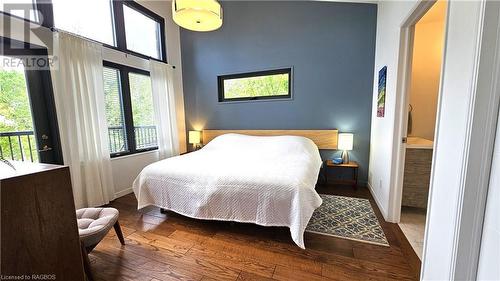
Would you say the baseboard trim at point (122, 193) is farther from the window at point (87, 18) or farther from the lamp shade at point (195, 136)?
the window at point (87, 18)

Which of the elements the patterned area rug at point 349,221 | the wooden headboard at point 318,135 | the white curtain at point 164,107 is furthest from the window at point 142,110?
the patterned area rug at point 349,221

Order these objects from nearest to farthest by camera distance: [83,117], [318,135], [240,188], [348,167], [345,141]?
1. [240,188]
2. [83,117]
3. [345,141]
4. [348,167]
5. [318,135]

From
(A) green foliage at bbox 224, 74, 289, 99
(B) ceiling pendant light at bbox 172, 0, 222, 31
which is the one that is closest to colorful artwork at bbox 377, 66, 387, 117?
(A) green foliage at bbox 224, 74, 289, 99

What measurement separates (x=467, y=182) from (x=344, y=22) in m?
3.03

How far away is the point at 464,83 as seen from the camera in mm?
945

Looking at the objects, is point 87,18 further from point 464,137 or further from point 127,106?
point 464,137

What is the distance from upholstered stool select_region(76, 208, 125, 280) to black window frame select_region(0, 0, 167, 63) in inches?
82.9

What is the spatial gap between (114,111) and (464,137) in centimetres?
369

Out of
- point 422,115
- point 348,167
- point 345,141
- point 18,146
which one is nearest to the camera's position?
point 18,146

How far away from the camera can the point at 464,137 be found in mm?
916

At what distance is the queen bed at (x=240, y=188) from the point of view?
171 cm

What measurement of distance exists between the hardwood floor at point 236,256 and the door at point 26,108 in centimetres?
131

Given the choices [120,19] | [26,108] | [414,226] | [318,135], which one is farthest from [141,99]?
[414,226]

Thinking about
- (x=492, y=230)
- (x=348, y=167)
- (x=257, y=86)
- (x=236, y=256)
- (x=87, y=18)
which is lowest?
(x=236, y=256)
